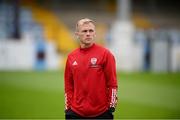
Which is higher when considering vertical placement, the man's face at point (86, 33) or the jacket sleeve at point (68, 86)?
the man's face at point (86, 33)

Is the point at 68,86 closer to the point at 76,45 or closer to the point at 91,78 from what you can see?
the point at 91,78

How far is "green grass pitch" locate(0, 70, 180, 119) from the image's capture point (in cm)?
1372

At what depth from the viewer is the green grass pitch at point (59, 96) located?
13.7m

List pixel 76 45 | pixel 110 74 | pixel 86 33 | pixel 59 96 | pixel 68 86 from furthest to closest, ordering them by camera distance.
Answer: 1. pixel 76 45
2. pixel 59 96
3. pixel 68 86
4. pixel 110 74
5. pixel 86 33

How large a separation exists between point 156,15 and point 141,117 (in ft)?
80.7

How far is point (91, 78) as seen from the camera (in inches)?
261

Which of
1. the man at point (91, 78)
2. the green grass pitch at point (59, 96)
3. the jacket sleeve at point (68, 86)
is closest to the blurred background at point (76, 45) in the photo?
the green grass pitch at point (59, 96)

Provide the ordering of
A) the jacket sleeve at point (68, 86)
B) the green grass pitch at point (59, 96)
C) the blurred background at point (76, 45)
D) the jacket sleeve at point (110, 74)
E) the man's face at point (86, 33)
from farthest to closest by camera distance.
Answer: the blurred background at point (76, 45) < the green grass pitch at point (59, 96) < the jacket sleeve at point (68, 86) < the jacket sleeve at point (110, 74) < the man's face at point (86, 33)

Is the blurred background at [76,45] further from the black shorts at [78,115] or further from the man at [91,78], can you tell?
the man at [91,78]

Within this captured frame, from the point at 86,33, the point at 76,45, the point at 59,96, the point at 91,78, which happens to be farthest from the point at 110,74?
the point at 76,45

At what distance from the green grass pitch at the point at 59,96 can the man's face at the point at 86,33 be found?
6.52 metres

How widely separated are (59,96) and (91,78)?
11.0m

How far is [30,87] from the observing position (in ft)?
65.0

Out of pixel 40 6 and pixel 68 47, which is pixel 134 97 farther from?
pixel 40 6
